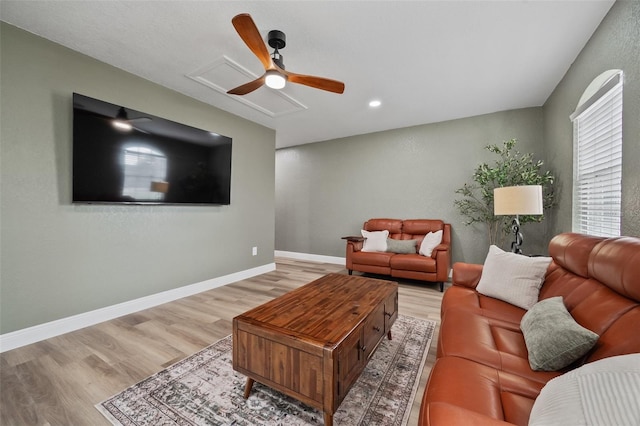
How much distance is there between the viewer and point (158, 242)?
9.65 ft

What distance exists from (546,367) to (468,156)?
3.59m

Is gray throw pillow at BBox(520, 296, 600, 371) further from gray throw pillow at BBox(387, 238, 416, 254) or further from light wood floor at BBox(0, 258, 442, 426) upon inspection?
gray throw pillow at BBox(387, 238, 416, 254)

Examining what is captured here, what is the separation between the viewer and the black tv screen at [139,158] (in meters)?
2.28

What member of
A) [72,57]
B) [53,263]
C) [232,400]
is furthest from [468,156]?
[53,263]

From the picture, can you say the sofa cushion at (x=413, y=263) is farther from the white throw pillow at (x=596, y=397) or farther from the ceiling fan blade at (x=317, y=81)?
the white throw pillow at (x=596, y=397)

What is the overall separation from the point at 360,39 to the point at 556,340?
2.40m

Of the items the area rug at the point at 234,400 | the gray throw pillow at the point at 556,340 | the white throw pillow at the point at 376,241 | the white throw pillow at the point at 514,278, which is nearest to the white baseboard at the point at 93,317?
the area rug at the point at 234,400

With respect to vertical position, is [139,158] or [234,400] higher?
[139,158]

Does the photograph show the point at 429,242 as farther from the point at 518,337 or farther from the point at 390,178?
the point at 518,337

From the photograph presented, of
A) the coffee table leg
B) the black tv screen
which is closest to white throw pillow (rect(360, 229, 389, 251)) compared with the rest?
→ the black tv screen

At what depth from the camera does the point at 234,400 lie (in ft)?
4.78

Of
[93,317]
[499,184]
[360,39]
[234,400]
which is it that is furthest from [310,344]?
[499,184]

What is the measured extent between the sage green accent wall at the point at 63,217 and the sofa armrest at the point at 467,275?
309 cm

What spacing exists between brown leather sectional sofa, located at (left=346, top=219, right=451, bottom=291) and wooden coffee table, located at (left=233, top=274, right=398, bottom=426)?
1.92 metres
